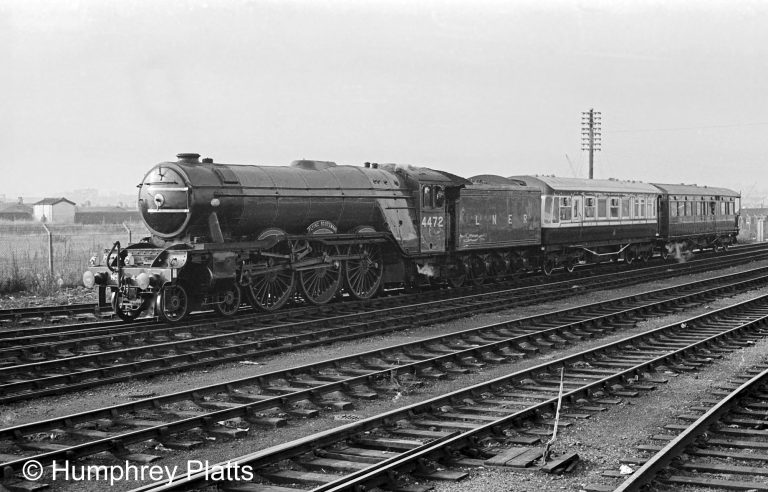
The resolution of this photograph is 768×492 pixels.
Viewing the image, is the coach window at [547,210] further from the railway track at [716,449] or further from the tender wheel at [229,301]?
the railway track at [716,449]

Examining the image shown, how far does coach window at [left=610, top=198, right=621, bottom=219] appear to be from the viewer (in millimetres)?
30094

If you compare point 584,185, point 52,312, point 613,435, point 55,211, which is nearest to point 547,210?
point 584,185

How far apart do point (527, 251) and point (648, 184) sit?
10.7 m

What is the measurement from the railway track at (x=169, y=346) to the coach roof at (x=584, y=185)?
9006mm

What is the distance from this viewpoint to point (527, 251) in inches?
1032

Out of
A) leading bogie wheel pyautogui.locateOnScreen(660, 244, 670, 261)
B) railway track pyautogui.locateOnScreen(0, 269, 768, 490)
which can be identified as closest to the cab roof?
railway track pyautogui.locateOnScreen(0, 269, 768, 490)

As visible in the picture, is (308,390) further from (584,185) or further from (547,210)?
(584,185)

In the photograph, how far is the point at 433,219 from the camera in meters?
21.6

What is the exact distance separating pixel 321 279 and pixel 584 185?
544 inches

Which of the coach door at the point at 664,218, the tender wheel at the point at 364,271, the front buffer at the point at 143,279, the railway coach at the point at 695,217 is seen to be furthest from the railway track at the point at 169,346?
the railway coach at the point at 695,217

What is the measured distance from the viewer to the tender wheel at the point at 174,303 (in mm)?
15391

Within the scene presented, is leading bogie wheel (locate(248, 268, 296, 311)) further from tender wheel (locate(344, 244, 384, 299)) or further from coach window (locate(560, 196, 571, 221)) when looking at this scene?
coach window (locate(560, 196, 571, 221))

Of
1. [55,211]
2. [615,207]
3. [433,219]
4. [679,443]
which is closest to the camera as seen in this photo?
[679,443]

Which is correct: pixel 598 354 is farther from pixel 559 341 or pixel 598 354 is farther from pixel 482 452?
pixel 482 452
